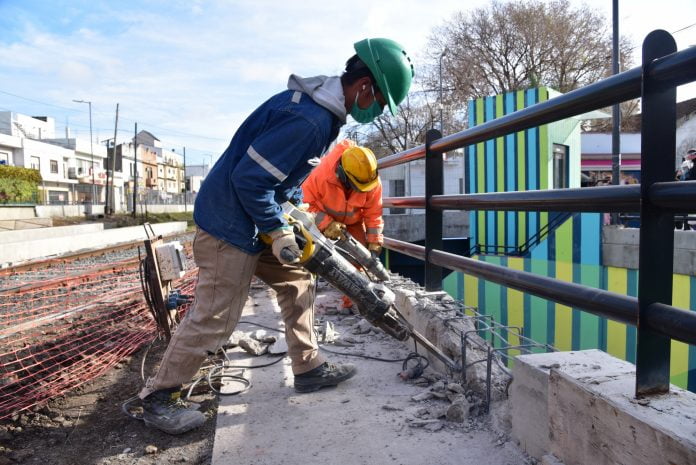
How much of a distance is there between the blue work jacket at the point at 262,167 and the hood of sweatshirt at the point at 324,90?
0.03m

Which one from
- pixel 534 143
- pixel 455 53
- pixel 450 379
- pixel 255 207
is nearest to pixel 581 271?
pixel 534 143

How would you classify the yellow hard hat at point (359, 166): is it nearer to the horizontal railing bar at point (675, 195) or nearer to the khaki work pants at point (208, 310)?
the khaki work pants at point (208, 310)

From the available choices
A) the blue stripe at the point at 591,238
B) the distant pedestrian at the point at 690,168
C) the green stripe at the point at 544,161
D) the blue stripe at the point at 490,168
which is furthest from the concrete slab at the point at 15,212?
the distant pedestrian at the point at 690,168

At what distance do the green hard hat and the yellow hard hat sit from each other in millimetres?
1571

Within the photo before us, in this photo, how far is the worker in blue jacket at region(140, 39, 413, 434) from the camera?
2.28m

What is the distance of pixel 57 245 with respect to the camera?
1464cm

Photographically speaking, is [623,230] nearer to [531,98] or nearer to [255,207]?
[531,98]

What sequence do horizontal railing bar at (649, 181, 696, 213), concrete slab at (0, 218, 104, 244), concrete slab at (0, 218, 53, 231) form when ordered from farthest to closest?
concrete slab at (0, 218, 53, 231)
concrete slab at (0, 218, 104, 244)
horizontal railing bar at (649, 181, 696, 213)

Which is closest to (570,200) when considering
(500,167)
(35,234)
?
(500,167)

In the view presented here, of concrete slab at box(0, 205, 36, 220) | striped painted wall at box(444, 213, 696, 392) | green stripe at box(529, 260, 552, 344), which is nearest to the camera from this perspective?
striped painted wall at box(444, 213, 696, 392)

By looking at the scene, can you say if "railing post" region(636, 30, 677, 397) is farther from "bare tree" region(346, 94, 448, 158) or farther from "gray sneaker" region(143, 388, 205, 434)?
"bare tree" region(346, 94, 448, 158)

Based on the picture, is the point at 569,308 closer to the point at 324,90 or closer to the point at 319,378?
the point at 319,378

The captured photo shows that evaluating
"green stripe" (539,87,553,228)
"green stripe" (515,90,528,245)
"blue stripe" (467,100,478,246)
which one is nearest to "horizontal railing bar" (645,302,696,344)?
"green stripe" (539,87,553,228)

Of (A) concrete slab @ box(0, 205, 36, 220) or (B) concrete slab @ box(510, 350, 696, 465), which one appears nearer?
(B) concrete slab @ box(510, 350, 696, 465)
